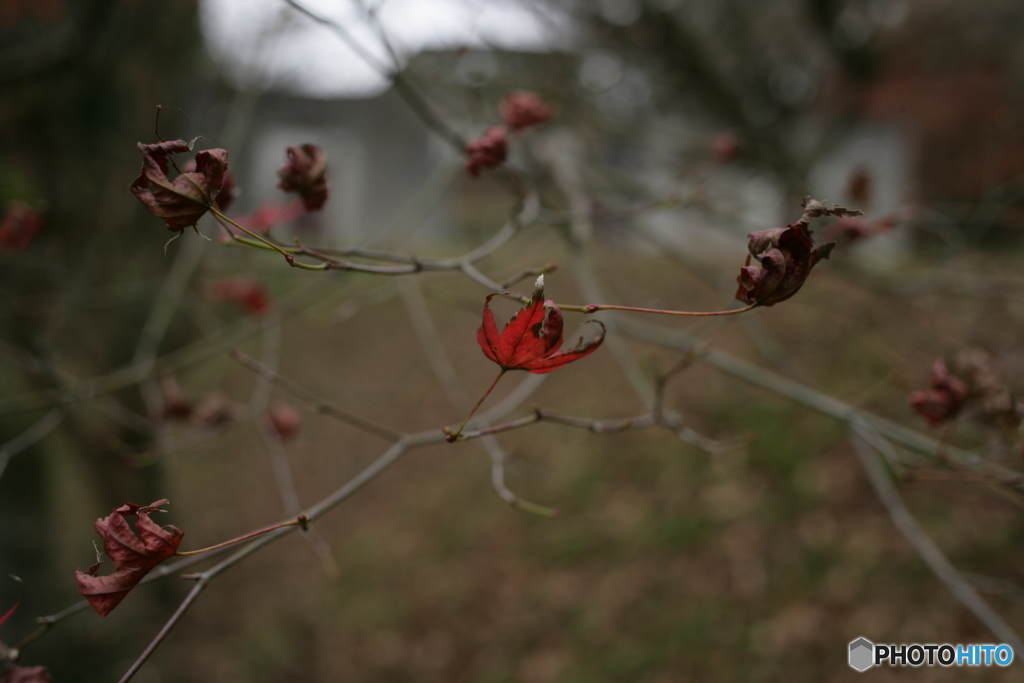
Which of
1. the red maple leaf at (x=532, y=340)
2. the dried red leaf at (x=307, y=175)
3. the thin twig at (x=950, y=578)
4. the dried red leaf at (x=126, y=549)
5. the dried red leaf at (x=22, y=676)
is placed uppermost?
the dried red leaf at (x=307, y=175)

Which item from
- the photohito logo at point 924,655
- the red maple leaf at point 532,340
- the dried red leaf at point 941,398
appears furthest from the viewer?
the photohito logo at point 924,655

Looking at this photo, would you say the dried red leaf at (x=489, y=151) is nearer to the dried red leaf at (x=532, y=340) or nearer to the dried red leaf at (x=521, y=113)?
the dried red leaf at (x=521, y=113)

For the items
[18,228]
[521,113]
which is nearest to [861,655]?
[521,113]

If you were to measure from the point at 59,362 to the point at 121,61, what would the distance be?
1774 mm

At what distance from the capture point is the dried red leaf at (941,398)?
4.11 feet

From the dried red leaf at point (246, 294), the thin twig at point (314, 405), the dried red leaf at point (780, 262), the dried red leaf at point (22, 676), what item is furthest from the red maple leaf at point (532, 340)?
the dried red leaf at point (246, 294)

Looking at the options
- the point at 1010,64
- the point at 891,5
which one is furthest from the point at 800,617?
the point at 1010,64

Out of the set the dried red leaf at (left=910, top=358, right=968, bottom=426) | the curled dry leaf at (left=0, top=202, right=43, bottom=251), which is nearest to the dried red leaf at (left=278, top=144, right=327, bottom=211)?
the curled dry leaf at (left=0, top=202, right=43, bottom=251)

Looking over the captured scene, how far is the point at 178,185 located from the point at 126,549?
0.48m

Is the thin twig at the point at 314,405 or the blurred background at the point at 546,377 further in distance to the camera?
the blurred background at the point at 546,377

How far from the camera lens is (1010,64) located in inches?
247

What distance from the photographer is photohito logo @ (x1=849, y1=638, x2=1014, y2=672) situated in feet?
9.39

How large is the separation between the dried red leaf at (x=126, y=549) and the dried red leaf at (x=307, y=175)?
585mm

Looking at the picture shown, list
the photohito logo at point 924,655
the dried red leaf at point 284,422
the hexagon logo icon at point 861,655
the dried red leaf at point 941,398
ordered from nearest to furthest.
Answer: the dried red leaf at point 941,398 < the dried red leaf at point 284,422 < the photohito logo at point 924,655 < the hexagon logo icon at point 861,655
